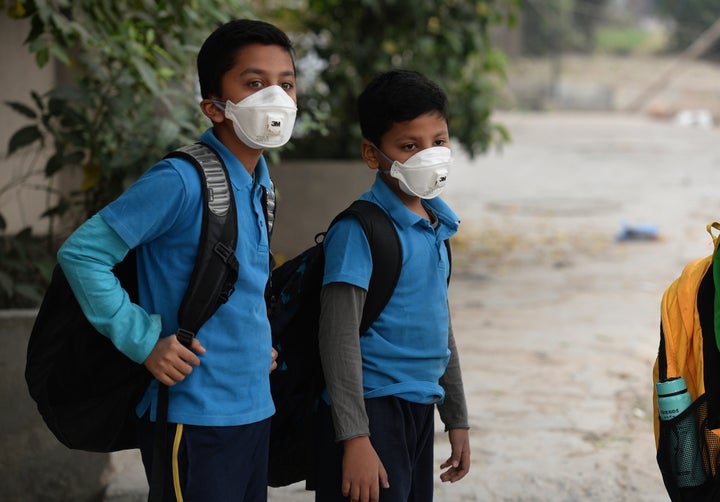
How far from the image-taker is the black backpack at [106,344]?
216cm

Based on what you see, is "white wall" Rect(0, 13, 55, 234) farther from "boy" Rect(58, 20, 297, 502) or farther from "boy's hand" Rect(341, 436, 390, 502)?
"boy's hand" Rect(341, 436, 390, 502)

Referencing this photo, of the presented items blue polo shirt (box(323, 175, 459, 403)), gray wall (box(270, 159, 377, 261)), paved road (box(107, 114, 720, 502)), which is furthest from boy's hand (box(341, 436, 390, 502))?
gray wall (box(270, 159, 377, 261))

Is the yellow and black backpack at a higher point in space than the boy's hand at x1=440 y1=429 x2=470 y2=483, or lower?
higher

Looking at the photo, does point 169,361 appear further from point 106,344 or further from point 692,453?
point 692,453

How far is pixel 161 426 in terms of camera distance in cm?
218

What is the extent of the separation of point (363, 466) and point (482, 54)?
222 inches

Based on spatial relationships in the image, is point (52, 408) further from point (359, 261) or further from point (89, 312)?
point (359, 261)

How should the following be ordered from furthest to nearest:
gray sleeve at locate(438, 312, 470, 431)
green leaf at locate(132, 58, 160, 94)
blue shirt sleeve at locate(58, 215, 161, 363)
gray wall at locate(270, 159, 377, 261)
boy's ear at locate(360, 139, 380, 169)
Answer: gray wall at locate(270, 159, 377, 261) < green leaf at locate(132, 58, 160, 94) < gray sleeve at locate(438, 312, 470, 431) < boy's ear at locate(360, 139, 380, 169) < blue shirt sleeve at locate(58, 215, 161, 363)

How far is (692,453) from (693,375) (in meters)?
0.18

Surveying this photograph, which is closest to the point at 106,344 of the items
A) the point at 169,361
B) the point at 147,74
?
the point at 169,361

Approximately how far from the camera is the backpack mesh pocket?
237cm

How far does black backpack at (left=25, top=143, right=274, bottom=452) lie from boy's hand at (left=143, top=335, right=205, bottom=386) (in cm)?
3

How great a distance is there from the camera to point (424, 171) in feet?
8.10

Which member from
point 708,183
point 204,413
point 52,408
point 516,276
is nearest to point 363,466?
point 204,413
